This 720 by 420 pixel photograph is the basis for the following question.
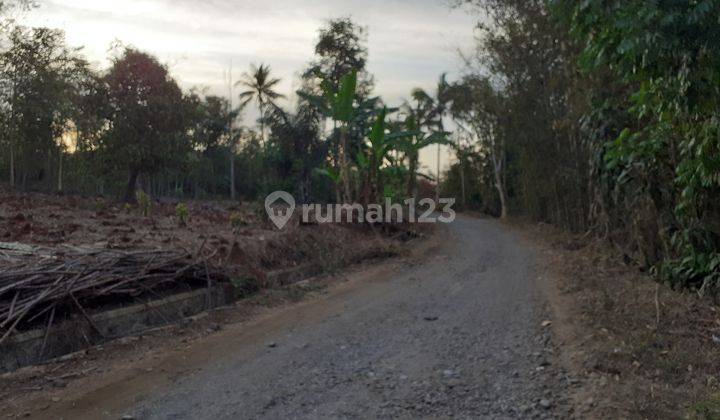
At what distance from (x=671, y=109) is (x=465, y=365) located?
3476 mm

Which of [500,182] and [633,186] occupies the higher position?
[500,182]

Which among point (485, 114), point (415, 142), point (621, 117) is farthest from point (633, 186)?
point (485, 114)

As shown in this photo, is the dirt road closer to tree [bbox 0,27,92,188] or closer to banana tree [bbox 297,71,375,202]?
banana tree [bbox 297,71,375,202]

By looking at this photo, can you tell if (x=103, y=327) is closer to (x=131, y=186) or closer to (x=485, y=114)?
(x=131, y=186)

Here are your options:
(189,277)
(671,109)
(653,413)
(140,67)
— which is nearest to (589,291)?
(671,109)

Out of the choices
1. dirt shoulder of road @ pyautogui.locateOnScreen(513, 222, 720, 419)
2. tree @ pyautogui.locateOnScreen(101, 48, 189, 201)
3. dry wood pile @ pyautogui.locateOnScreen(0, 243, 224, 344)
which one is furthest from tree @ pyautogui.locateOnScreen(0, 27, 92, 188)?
dirt shoulder of road @ pyautogui.locateOnScreen(513, 222, 720, 419)

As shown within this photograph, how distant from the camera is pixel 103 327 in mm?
5383

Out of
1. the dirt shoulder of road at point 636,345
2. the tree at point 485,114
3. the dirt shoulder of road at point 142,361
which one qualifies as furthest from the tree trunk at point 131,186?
the dirt shoulder of road at point 636,345

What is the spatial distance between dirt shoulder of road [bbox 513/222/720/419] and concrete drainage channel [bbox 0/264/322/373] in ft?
13.0

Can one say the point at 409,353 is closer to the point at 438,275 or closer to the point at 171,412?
the point at 171,412

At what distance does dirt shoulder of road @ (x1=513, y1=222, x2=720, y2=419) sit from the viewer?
3.83m

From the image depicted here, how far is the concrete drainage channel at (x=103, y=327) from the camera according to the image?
4645mm

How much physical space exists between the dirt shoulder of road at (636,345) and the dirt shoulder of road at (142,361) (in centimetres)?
296

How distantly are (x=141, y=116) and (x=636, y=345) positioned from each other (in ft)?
63.3
